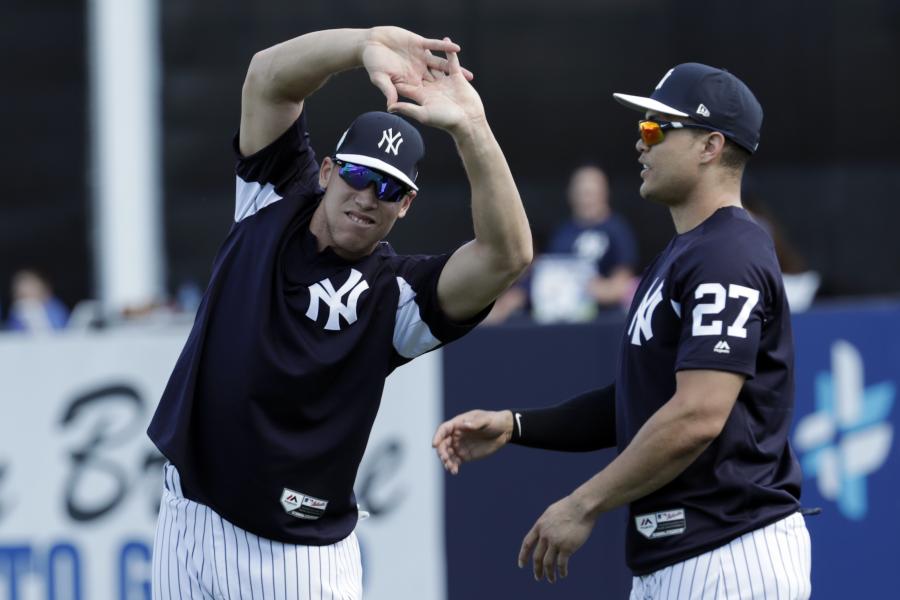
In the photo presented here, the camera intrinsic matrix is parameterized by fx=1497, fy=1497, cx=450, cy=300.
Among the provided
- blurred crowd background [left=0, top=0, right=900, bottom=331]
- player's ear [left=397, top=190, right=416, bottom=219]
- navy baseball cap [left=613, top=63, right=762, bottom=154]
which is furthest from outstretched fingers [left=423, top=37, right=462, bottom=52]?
blurred crowd background [left=0, top=0, right=900, bottom=331]

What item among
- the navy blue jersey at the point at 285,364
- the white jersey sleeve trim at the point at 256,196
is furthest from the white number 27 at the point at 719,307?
the white jersey sleeve trim at the point at 256,196

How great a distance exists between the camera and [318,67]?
13.1 ft

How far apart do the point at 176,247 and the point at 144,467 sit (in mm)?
4546

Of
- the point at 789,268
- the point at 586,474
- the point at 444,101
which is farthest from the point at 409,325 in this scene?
the point at 789,268

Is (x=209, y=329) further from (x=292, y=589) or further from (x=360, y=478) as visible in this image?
(x=360, y=478)

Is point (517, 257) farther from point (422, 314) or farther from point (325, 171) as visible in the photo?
point (325, 171)

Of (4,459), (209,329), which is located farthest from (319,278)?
(4,459)

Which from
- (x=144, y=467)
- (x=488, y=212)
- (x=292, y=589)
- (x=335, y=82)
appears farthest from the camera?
(x=335, y=82)

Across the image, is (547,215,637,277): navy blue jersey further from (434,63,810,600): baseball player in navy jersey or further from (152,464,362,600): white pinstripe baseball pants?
(152,464,362,600): white pinstripe baseball pants

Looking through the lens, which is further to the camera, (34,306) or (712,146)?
(34,306)

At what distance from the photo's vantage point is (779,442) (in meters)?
3.89

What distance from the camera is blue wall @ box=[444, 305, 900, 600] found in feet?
20.8

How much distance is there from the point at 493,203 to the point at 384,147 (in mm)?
376

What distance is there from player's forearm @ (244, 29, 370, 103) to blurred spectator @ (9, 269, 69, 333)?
Result: 633 cm
